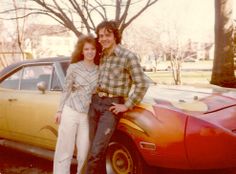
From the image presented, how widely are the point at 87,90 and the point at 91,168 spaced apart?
0.80m

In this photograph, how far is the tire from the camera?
4504 millimetres

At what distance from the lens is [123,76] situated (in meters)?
4.30

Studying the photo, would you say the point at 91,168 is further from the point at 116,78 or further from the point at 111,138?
the point at 116,78

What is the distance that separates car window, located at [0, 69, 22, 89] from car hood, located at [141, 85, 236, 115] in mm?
Result: 2113

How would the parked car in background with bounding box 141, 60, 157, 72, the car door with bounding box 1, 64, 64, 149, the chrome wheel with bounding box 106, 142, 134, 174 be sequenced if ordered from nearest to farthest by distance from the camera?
the chrome wheel with bounding box 106, 142, 134, 174 → the car door with bounding box 1, 64, 64, 149 → the parked car in background with bounding box 141, 60, 157, 72

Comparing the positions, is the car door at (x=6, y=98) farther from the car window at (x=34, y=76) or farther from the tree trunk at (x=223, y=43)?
the tree trunk at (x=223, y=43)

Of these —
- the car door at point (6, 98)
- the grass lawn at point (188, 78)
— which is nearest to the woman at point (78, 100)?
the car door at point (6, 98)

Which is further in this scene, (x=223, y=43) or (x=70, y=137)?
(x=223, y=43)

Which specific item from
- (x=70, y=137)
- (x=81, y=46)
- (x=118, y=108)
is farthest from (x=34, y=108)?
(x=118, y=108)

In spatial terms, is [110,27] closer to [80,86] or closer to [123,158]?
[80,86]

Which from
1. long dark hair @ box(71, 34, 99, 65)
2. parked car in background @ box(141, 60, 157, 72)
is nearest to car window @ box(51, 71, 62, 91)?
long dark hair @ box(71, 34, 99, 65)

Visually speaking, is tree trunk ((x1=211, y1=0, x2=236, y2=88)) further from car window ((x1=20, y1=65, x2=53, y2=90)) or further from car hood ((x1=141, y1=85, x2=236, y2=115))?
car window ((x1=20, y1=65, x2=53, y2=90))

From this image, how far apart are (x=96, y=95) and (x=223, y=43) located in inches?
260

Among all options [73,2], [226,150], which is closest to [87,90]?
[226,150]
